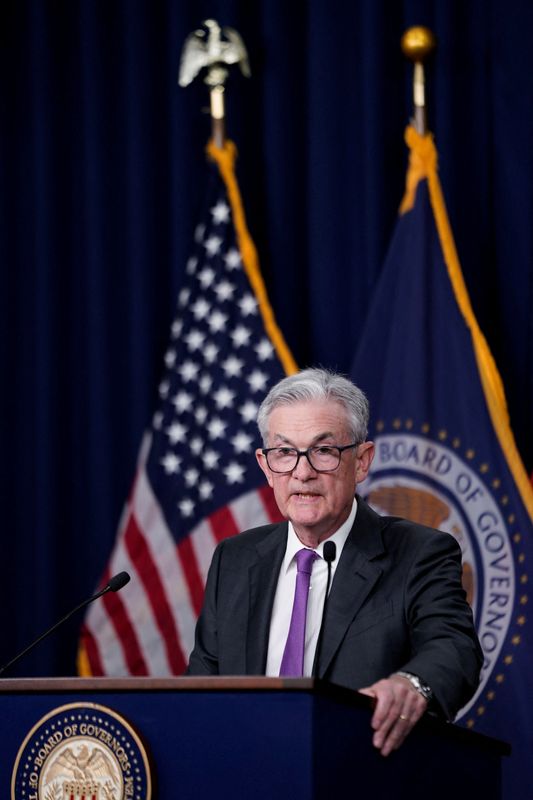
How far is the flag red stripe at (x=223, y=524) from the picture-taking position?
16.6ft

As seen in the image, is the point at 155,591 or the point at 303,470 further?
the point at 155,591

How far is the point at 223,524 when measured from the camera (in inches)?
199

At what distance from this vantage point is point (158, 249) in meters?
5.74

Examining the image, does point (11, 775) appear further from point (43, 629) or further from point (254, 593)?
point (43, 629)

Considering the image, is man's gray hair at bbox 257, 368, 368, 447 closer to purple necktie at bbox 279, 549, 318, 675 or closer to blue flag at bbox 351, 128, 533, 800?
purple necktie at bbox 279, 549, 318, 675

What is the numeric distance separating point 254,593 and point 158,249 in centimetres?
292

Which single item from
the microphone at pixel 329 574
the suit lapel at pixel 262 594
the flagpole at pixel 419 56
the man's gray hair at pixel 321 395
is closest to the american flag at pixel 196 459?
the flagpole at pixel 419 56

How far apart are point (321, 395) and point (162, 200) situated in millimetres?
2899

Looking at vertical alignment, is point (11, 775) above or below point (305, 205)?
below

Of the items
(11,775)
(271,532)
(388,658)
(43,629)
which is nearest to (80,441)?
(43,629)

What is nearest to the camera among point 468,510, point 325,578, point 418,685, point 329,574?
point 418,685

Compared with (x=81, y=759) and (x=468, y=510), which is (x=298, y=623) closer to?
(x=81, y=759)

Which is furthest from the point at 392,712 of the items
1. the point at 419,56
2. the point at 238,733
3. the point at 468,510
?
the point at 419,56

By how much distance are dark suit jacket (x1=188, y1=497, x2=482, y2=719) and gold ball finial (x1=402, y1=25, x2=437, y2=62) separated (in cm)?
238
